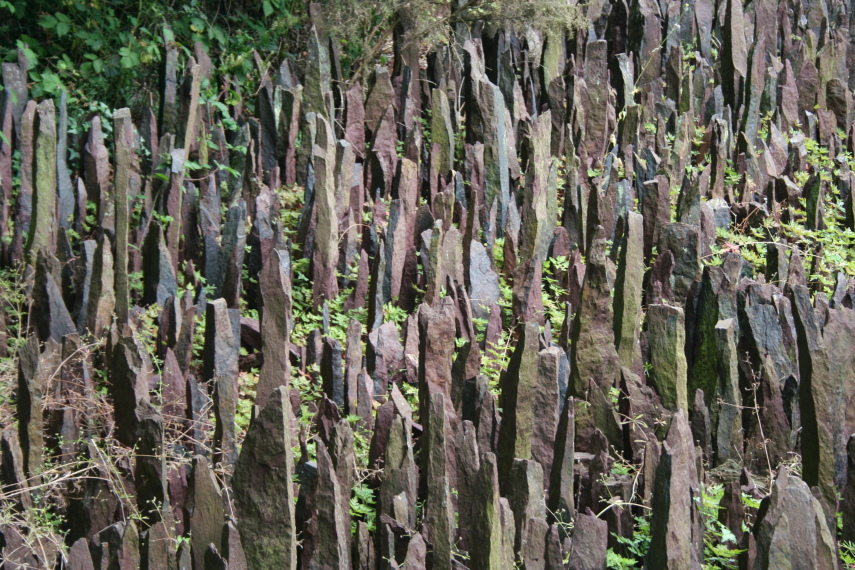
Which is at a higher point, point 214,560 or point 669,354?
point 669,354

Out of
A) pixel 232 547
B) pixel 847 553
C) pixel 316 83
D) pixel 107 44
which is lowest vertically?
pixel 847 553

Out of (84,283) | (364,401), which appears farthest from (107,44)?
(364,401)

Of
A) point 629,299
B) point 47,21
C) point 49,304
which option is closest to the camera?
point 629,299

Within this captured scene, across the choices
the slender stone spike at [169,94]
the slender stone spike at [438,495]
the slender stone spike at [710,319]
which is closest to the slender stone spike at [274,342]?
the slender stone spike at [438,495]

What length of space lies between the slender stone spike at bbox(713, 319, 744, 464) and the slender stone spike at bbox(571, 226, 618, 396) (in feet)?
0.98

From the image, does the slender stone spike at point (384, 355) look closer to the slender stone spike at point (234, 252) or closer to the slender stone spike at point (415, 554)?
the slender stone spike at point (234, 252)

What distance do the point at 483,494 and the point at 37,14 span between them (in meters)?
4.11

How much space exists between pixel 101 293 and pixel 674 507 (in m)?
2.13

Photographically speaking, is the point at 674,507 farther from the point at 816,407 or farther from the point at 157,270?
the point at 157,270

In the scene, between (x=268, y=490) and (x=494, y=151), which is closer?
(x=268, y=490)

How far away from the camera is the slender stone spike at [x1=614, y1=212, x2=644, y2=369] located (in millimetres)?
2900

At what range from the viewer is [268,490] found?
6.60 feet

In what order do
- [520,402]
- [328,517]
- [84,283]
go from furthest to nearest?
1. [84,283]
2. [520,402]
3. [328,517]

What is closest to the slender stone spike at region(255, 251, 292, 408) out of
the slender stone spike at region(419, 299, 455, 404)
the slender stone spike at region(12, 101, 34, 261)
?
the slender stone spike at region(419, 299, 455, 404)
